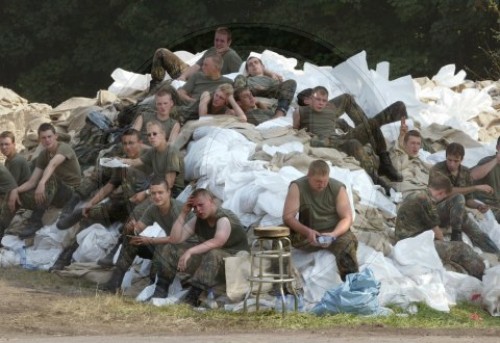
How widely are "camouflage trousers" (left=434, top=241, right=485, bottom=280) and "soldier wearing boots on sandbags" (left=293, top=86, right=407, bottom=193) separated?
117 centimetres

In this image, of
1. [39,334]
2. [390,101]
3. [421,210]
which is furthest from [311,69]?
[39,334]

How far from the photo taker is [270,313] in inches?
381

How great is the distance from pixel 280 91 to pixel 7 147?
322cm

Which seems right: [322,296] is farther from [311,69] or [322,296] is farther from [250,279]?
[311,69]

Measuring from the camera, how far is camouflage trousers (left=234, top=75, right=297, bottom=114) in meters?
12.8

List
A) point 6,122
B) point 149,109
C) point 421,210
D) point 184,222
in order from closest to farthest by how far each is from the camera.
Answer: point 184,222
point 421,210
point 149,109
point 6,122

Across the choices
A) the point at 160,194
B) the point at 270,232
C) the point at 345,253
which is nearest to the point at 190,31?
the point at 160,194

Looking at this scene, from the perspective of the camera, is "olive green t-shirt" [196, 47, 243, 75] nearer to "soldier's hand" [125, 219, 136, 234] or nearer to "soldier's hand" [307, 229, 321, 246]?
"soldier's hand" [125, 219, 136, 234]

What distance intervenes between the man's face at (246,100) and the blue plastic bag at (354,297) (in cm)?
320

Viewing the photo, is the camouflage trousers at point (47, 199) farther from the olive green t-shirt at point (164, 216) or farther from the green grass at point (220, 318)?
the green grass at point (220, 318)

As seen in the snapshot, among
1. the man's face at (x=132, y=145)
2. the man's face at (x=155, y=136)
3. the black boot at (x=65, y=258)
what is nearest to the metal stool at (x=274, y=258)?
the man's face at (x=155, y=136)

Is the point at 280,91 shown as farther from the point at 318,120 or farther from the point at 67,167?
the point at 67,167

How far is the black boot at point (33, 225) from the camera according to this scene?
42.7 ft

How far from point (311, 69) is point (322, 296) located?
4.31 meters
